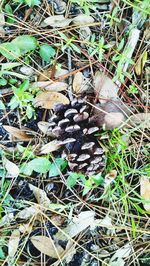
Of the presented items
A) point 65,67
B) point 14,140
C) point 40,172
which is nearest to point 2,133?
point 14,140

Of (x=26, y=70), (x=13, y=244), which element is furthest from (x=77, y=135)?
(x=13, y=244)

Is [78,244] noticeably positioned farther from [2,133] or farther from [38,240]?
[2,133]

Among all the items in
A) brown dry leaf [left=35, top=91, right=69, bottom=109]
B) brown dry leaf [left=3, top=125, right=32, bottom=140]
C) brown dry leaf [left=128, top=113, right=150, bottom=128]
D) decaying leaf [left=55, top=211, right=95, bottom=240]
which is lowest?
decaying leaf [left=55, top=211, right=95, bottom=240]

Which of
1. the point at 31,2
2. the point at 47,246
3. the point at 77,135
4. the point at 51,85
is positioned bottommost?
the point at 47,246

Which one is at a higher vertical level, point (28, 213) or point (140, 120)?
point (140, 120)

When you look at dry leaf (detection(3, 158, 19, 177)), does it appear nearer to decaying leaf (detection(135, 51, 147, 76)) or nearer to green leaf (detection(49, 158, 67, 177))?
green leaf (detection(49, 158, 67, 177))

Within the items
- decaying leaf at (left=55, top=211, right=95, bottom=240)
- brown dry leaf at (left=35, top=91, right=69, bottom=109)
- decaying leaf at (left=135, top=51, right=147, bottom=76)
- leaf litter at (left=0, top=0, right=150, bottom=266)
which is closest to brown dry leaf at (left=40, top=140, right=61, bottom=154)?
leaf litter at (left=0, top=0, right=150, bottom=266)

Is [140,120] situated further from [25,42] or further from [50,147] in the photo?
[25,42]
